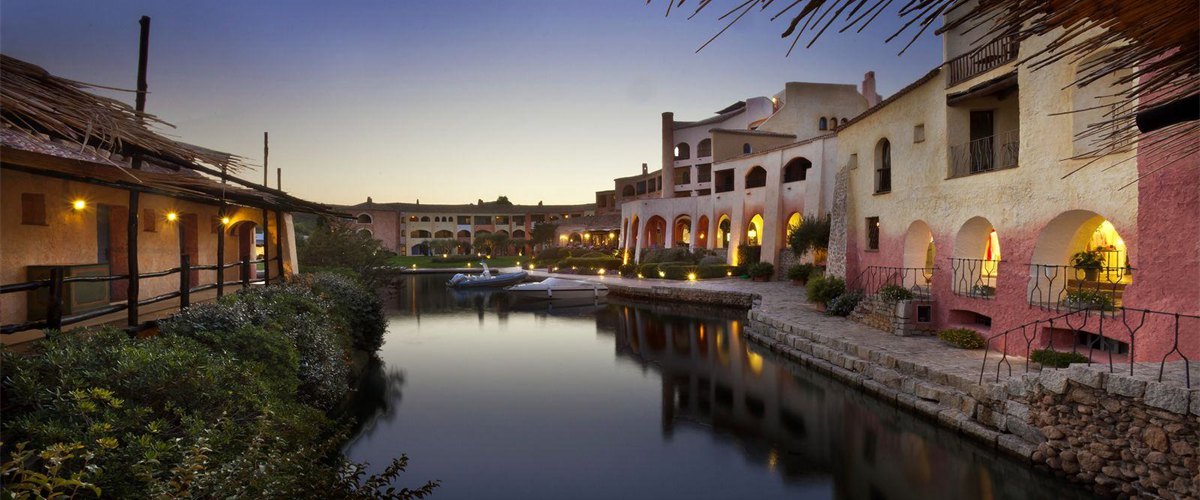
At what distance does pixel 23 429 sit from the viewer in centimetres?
343

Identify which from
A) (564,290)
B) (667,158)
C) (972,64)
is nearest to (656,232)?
(667,158)

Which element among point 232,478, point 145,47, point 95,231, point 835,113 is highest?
point 835,113

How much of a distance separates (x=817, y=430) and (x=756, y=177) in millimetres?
21726

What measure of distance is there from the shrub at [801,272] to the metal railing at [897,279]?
6.12m

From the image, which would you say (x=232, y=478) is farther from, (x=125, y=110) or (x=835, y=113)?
(x=835, y=113)

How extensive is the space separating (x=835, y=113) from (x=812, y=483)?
99.0 feet

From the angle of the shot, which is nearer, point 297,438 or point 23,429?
point 23,429

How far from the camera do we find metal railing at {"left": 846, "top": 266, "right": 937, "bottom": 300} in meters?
12.6

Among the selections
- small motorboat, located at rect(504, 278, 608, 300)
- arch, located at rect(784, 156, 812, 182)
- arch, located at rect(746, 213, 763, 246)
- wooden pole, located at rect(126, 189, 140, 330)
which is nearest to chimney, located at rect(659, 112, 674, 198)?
arch, located at rect(746, 213, 763, 246)

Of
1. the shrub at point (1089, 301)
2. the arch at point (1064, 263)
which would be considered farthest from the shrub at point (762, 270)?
the shrub at point (1089, 301)

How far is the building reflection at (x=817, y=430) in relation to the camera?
Answer: 7039mm

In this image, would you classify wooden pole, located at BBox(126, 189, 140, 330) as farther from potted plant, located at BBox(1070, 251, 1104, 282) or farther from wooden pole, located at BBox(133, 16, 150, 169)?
potted plant, located at BBox(1070, 251, 1104, 282)

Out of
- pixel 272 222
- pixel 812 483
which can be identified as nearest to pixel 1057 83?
pixel 812 483

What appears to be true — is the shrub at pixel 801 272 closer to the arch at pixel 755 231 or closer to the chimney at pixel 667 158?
the arch at pixel 755 231
